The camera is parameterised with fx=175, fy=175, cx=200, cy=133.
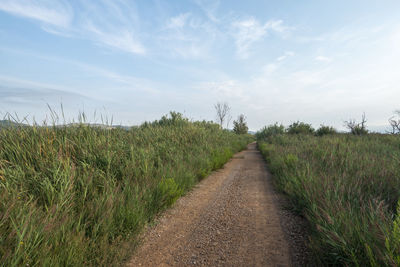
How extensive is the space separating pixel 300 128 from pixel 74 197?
23755 mm

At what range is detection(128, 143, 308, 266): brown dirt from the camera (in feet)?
7.44

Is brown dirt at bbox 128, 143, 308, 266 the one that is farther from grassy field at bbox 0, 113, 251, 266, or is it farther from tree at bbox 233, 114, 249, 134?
tree at bbox 233, 114, 249, 134

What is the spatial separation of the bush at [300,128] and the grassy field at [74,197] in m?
20.1

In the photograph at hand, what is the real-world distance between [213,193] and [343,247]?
3.27m

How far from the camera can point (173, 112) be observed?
16234 mm

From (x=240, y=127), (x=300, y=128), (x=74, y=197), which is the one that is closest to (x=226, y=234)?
(x=74, y=197)

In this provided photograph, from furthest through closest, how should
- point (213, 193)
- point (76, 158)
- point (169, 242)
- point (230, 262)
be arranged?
point (213, 193) < point (76, 158) < point (169, 242) < point (230, 262)

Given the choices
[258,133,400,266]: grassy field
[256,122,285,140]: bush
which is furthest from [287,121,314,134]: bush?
[258,133,400,266]: grassy field

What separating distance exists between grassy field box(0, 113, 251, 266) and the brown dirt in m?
0.34

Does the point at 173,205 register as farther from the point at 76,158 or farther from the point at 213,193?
the point at 76,158

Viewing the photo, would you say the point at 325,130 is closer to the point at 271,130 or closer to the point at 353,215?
the point at 271,130

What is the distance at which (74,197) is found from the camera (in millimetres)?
2654

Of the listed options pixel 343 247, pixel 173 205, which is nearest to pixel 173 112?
pixel 173 205

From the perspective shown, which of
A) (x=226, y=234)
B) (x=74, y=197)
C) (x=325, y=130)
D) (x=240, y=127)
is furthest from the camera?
(x=240, y=127)
